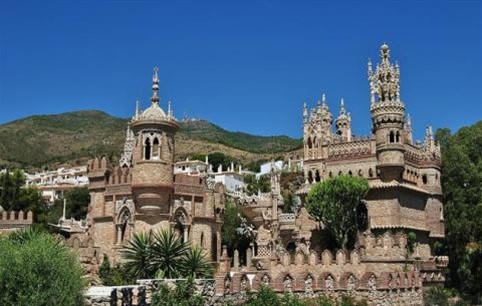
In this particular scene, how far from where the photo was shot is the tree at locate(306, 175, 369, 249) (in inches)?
1350

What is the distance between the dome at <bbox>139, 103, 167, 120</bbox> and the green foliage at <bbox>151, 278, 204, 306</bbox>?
16.1 m

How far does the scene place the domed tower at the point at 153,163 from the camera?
33094 mm

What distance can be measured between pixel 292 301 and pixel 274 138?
525 ft

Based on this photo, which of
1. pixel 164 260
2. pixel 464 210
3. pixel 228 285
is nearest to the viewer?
pixel 228 285

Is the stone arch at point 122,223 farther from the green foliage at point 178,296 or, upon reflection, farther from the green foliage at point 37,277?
the green foliage at point 37,277

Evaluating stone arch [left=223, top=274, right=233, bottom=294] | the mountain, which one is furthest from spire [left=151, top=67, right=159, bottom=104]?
the mountain

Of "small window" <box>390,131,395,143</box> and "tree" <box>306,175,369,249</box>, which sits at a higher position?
"small window" <box>390,131,395,143</box>

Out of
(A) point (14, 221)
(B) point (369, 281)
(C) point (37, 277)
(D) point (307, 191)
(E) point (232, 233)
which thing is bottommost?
(B) point (369, 281)

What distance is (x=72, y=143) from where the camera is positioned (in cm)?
13375

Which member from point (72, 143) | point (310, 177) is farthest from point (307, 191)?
point (72, 143)

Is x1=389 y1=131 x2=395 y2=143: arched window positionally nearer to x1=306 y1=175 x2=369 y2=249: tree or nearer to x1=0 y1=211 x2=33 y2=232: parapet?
x1=306 y1=175 x2=369 y2=249: tree

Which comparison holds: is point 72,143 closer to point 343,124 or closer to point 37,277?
point 343,124

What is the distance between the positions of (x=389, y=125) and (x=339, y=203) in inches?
220

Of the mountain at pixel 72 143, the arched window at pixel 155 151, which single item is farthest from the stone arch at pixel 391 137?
the mountain at pixel 72 143
